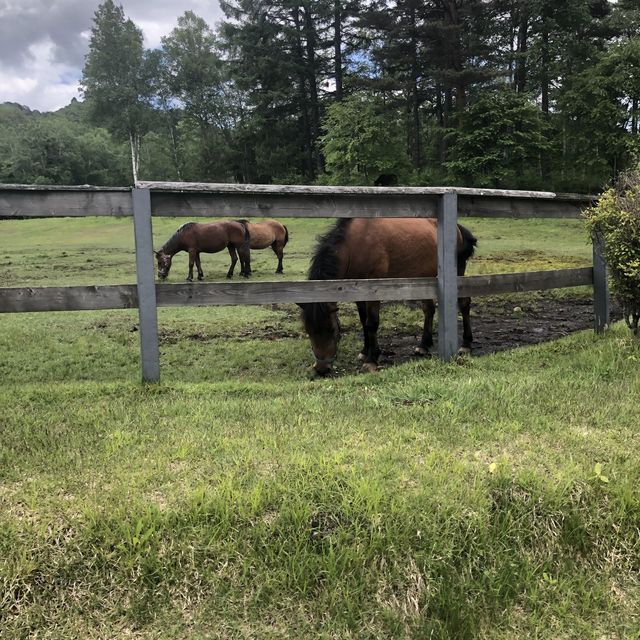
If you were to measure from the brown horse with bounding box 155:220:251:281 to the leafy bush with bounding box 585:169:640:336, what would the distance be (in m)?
9.58

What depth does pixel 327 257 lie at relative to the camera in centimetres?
548

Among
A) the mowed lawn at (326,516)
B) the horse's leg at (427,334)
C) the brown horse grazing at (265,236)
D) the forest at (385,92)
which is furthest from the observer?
the forest at (385,92)

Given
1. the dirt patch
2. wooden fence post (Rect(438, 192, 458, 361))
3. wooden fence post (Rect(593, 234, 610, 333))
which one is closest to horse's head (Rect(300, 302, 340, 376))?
the dirt patch

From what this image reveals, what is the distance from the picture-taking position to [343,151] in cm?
2928

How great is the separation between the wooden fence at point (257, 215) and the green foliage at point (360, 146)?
79.3 feet

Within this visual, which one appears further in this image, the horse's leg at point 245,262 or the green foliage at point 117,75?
the green foliage at point 117,75

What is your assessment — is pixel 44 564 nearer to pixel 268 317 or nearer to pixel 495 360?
pixel 495 360

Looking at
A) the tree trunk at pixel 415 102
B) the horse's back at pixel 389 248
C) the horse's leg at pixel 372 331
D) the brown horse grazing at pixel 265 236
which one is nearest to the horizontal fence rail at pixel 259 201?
the horse's back at pixel 389 248

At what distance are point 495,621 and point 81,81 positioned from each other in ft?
169

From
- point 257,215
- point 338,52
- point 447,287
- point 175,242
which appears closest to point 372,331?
point 447,287

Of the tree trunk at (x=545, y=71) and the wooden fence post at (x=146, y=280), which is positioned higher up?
the tree trunk at (x=545, y=71)

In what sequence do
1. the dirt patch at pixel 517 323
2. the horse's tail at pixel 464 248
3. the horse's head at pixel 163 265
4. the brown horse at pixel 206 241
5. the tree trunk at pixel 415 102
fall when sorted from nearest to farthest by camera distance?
the dirt patch at pixel 517 323 < the horse's tail at pixel 464 248 < the horse's head at pixel 163 265 < the brown horse at pixel 206 241 < the tree trunk at pixel 415 102

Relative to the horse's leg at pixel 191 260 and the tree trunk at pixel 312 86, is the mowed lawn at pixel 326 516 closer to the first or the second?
the horse's leg at pixel 191 260

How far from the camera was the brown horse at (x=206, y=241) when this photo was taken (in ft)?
42.6
